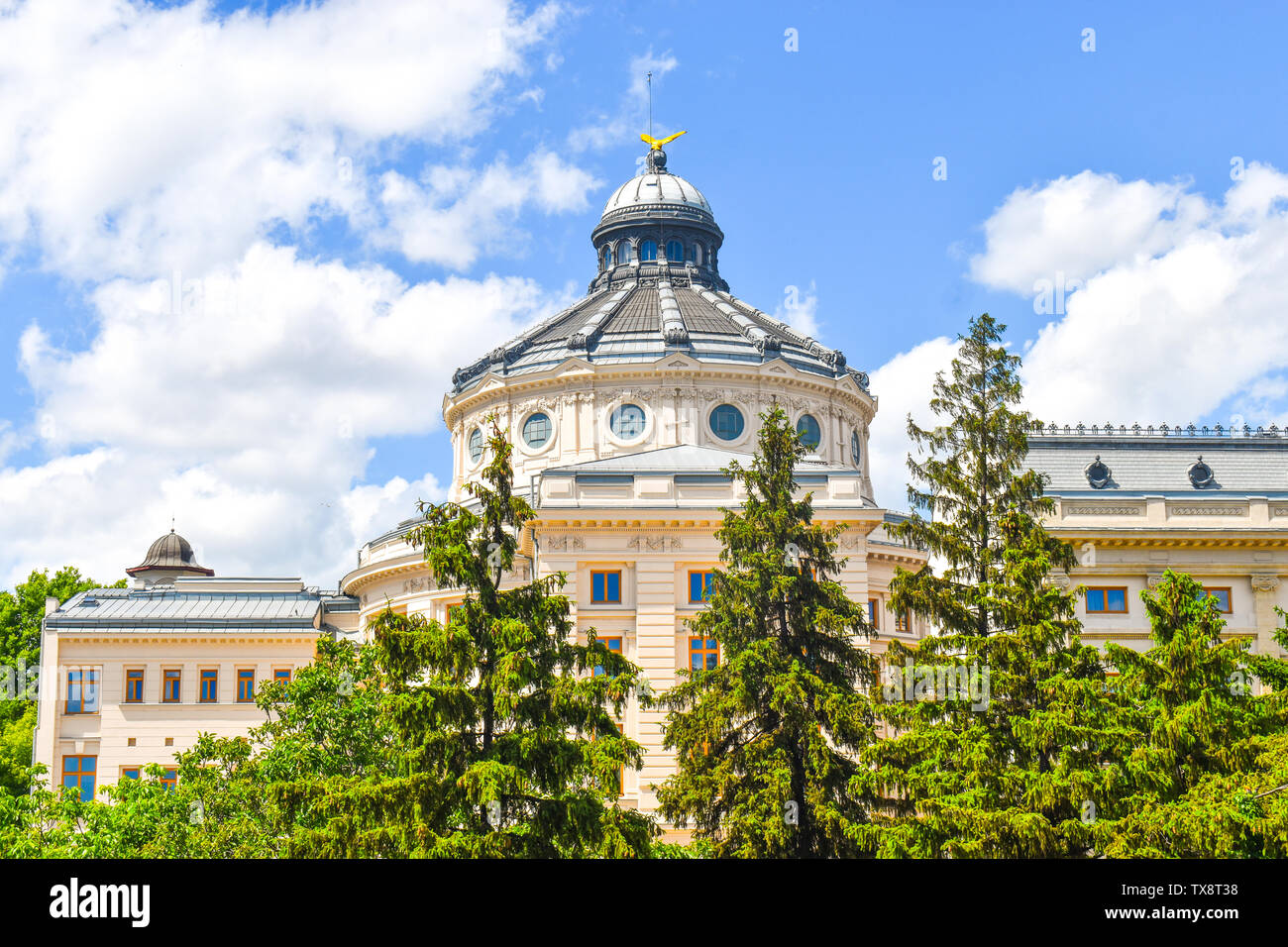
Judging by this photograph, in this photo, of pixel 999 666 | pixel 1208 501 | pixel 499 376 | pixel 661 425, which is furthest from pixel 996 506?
pixel 499 376

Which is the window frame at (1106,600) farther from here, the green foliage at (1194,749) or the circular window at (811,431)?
the circular window at (811,431)

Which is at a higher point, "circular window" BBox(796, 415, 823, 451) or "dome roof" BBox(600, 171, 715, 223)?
"dome roof" BBox(600, 171, 715, 223)

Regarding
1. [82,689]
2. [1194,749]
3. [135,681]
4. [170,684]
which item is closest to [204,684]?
[170,684]

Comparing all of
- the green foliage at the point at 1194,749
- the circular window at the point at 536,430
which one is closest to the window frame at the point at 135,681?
the circular window at the point at 536,430

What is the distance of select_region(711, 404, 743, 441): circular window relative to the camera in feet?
230

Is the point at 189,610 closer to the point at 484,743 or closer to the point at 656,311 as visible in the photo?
the point at 656,311

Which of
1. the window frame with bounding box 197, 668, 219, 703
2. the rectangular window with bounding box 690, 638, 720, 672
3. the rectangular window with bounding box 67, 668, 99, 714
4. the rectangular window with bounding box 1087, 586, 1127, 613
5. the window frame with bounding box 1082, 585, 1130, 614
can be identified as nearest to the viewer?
the rectangular window with bounding box 690, 638, 720, 672

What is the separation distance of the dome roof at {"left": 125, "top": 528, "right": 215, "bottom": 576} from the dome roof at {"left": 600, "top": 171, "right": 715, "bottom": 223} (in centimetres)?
3532

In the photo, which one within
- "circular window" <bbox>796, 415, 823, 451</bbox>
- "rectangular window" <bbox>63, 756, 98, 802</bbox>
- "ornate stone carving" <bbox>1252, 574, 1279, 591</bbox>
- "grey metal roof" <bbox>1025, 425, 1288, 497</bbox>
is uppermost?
"circular window" <bbox>796, 415, 823, 451</bbox>

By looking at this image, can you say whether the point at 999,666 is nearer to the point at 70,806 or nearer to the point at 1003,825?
the point at 1003,825

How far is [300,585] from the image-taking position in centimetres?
7344

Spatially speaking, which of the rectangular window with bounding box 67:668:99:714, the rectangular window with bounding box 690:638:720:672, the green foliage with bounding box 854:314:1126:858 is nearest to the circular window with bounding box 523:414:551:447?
the rectangular window with bounding box 67:668:99:714

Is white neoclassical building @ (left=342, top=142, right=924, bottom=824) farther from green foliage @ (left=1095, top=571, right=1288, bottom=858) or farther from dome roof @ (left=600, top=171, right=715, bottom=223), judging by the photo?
green foliage @ (left=1095, top=571, right=1288, bottom=858)

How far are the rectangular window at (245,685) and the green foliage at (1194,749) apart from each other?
145 ft
